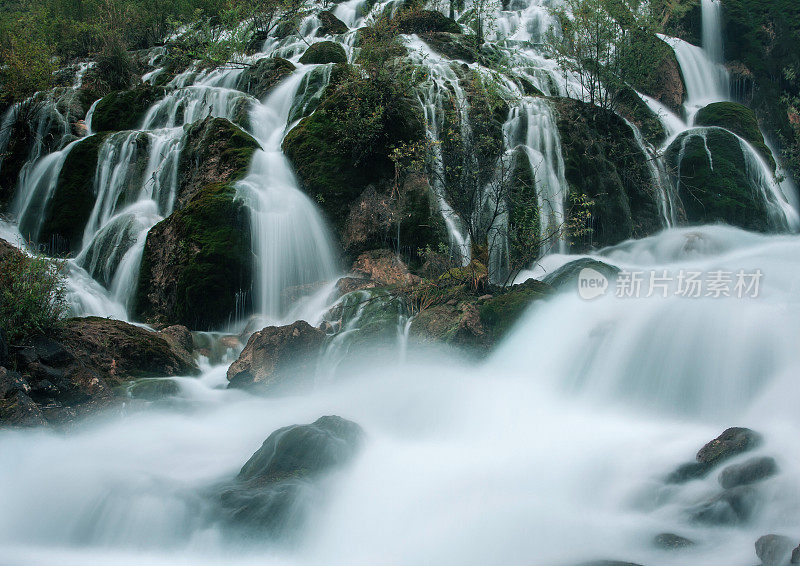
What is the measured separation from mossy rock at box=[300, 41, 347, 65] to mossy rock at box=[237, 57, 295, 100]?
6.75ft

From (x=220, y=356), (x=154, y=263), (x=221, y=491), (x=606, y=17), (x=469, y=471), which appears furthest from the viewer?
(x=606, y=17)

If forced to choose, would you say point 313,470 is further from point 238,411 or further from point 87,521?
point 238,411

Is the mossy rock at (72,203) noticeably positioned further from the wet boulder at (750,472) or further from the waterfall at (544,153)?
the wet boulder at (750,472)

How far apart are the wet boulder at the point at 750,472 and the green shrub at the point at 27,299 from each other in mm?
7618

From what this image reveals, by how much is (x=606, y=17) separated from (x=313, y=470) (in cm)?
1507

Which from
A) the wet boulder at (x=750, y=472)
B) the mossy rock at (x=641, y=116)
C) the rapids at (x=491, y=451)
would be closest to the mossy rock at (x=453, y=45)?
the mossy rock at (x=641, y=116)

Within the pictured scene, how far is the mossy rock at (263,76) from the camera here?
1783cm

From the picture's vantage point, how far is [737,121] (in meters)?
18.0

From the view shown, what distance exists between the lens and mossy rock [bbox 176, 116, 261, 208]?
43.8ft

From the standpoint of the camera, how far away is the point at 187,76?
20000 mm

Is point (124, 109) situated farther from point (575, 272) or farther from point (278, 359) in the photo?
point (575, 272)

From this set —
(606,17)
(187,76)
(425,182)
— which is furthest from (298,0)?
(425,182)

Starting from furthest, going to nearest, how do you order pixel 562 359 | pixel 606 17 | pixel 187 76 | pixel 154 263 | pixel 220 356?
pixel 187 76
pixel 606 17
pixel 154 263
pixel 220 356
pixel 562 359

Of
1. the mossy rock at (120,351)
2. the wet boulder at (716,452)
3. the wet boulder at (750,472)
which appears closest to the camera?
the wet boulder at (750,472)
